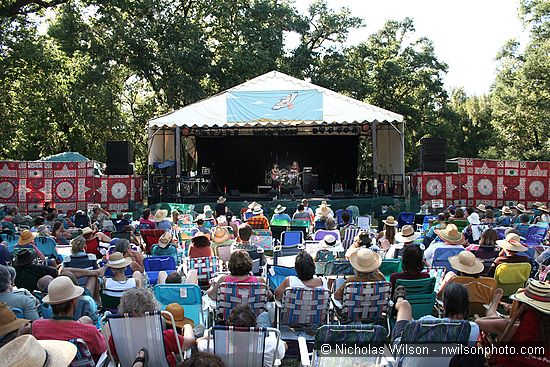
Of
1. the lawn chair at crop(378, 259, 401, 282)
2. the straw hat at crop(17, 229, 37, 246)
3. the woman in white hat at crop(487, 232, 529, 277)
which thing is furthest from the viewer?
the straw hat at crop(17, 229, 37, 246)

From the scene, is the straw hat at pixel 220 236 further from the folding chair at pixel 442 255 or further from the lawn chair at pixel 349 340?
the lawn chair at pixel 349 340

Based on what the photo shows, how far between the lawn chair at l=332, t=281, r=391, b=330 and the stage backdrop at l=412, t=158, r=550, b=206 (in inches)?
567

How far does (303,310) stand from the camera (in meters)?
4.48

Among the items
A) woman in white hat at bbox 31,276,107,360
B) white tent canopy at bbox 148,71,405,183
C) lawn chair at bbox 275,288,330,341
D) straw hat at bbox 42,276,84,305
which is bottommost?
lawn chair at bbox 275,288,330,341

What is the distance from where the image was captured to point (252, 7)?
26828 mm

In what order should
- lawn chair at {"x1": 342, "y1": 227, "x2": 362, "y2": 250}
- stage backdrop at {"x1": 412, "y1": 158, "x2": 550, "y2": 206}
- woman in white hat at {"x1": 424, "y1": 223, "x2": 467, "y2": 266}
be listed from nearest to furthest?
1. woman in white hat at {"x1": 424, "y1": 223, "x2": 467, "y2": 266}
2. lawn chair at {"x1": 342, "y1": 227, "x2": 362, "y2": 250}
3. stage backdrop at {"x1": 412, "y1": 158, "x2": 550, "y2": 206}

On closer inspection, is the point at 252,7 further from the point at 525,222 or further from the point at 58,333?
the point at 58,333

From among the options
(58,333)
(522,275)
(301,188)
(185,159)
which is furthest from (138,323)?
(185,159)

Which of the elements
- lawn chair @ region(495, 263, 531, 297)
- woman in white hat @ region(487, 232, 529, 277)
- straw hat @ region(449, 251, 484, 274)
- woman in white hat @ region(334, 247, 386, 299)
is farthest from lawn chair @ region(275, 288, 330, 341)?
woman in white hat @ region(487, 232, 529, 277)

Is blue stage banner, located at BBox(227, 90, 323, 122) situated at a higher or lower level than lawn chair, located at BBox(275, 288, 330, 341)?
higher

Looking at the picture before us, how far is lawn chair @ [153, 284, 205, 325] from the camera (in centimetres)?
449

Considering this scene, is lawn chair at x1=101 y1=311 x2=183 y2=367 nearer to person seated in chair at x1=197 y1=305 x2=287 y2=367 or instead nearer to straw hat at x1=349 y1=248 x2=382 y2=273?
person seated in chair at x1=197 y1=305 x2=287 y2=367

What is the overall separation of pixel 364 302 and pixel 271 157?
18591 mm

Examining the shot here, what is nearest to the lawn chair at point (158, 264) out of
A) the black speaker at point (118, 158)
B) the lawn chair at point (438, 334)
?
the lawn chair at point (438, 334)
